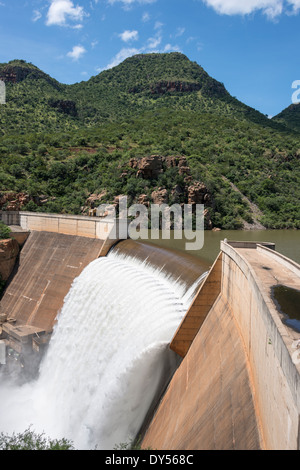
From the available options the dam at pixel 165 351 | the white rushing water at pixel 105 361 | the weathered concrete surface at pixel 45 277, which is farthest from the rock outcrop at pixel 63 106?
the white rushing water at pixel 105 361

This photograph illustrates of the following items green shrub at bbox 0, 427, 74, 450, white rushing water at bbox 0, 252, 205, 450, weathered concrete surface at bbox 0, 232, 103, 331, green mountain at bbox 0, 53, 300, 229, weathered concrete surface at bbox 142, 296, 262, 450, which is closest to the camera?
weathered concrete surface at bbox 142, 296, 262, 450

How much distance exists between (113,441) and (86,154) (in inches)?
1544

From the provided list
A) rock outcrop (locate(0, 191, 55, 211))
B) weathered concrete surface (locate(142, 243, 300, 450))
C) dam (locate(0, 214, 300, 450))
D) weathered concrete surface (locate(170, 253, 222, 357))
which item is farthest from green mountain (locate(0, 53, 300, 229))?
weathered concrete surface (locate(142, 243, 300, 450))

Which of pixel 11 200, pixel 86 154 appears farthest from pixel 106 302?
pixel 86 154

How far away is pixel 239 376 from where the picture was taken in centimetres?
643

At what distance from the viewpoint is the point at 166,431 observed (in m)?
7.96

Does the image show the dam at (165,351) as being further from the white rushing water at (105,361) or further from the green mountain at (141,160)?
the green mountain at (141,160)

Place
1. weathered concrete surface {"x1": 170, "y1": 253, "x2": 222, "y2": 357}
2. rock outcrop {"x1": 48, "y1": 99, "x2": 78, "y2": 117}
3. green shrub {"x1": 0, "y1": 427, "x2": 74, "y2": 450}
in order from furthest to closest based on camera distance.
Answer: rock outcrop {"x1": 48, "y1": 99, "x2": 78, "y2": 117} → weathered concrete surface {"x1": 170, "y1": 253, "x2": 222, "y2": 357} → green shrub {"x1": 0, "y1": 427, "x2": 74, "y2": 450}

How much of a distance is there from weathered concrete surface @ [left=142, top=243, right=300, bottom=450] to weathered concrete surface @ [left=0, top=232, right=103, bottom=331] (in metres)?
9.93

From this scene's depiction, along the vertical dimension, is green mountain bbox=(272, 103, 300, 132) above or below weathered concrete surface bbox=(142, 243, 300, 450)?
above

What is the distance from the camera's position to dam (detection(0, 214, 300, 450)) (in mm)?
5336

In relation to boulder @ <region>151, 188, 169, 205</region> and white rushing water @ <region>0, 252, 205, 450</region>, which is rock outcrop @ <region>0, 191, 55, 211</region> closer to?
boulder @ <region>151, 188, 169, 205</region>

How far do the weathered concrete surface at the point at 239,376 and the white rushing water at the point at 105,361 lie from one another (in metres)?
0.75

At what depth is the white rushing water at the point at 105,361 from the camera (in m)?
9.80
